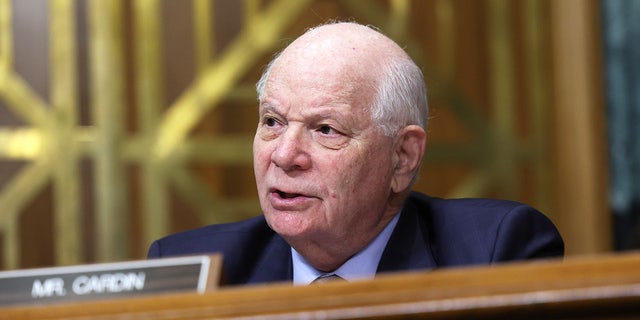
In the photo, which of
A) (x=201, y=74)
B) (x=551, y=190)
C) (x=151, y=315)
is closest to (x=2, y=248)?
(x=201, y=74)

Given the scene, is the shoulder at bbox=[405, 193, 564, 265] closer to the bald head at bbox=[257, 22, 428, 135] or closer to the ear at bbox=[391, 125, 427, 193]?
the ear at bbox=[391, 125, 427, 193]

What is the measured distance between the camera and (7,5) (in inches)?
158

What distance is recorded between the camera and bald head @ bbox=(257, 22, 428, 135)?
1.90 metres

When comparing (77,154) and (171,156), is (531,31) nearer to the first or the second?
(171,156)

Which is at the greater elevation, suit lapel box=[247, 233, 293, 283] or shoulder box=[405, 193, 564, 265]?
shoulder box=[405, 193, 564, 265]

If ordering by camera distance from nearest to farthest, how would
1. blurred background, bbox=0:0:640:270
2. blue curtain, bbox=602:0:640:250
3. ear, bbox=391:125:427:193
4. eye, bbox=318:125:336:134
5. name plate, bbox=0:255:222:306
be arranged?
name plate, bbox=0:255:222:306, eye, bbox=318:125:336:134, ear, bbox=391:125:427:193, blurred background, bbox=0:0:640:270, blue curtain, bbox=602:0:640:250

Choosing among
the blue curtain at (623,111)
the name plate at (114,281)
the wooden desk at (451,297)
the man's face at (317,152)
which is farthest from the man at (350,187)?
the blue curtain at (623,111)

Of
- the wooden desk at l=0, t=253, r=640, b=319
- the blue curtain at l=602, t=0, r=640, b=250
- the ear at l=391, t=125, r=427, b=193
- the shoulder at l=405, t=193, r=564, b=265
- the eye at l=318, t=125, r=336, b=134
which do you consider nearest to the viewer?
the wooden desk at l=0, t=253, r=640, b=319

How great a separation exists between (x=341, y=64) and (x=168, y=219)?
2229mm

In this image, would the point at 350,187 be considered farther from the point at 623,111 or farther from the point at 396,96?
the point at 623,111

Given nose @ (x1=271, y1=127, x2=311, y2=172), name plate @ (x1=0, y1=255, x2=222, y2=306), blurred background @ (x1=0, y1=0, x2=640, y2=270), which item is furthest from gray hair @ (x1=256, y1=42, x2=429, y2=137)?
blurred background @ (x1=0, y1=0, x2=640, y2=270)

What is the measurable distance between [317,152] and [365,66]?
18cm

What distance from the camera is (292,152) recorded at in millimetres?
1852

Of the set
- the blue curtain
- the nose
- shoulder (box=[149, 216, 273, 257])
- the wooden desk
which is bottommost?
the blue curtain
